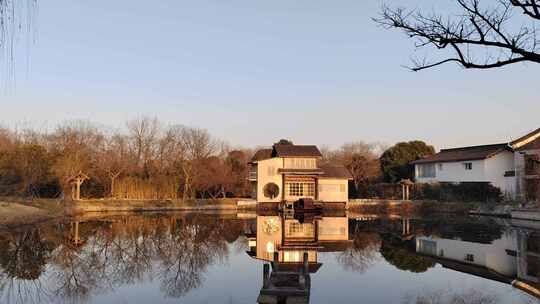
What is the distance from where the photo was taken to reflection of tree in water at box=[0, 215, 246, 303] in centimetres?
1026

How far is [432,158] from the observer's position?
37000 mm

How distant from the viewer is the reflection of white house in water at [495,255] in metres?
11.5

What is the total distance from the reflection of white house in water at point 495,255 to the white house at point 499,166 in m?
Answer: 11.2

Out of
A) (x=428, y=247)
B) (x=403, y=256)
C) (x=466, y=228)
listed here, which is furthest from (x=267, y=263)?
(x=466, y=228)

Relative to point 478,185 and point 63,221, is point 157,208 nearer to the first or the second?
point 63,221

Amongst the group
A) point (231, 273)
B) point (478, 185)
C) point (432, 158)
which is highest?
point (432, 158)

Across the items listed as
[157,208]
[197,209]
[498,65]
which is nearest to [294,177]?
[197,209]

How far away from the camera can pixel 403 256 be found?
14.3 m

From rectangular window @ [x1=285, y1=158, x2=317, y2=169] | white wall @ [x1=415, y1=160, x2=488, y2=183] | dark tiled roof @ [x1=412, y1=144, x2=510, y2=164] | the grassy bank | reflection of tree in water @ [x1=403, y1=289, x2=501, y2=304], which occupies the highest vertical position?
dark tiled roof @ [x1=412, y1=144, x2=510, y2=164]

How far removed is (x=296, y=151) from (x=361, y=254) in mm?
19063

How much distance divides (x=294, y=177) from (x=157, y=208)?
33.0ft

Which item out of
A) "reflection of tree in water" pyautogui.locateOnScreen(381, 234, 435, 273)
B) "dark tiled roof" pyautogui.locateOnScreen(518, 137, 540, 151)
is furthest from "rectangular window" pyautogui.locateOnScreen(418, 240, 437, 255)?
"dark tiled roof" pyautogui.locateOnScreen(518, 137, 540, 151)

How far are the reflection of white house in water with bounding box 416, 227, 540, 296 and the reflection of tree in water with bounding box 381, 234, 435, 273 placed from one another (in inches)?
16.0

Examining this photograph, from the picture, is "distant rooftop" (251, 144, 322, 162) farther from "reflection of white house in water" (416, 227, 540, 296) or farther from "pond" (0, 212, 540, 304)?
"reflection of white house in water" (416, 227, 540, 296)
